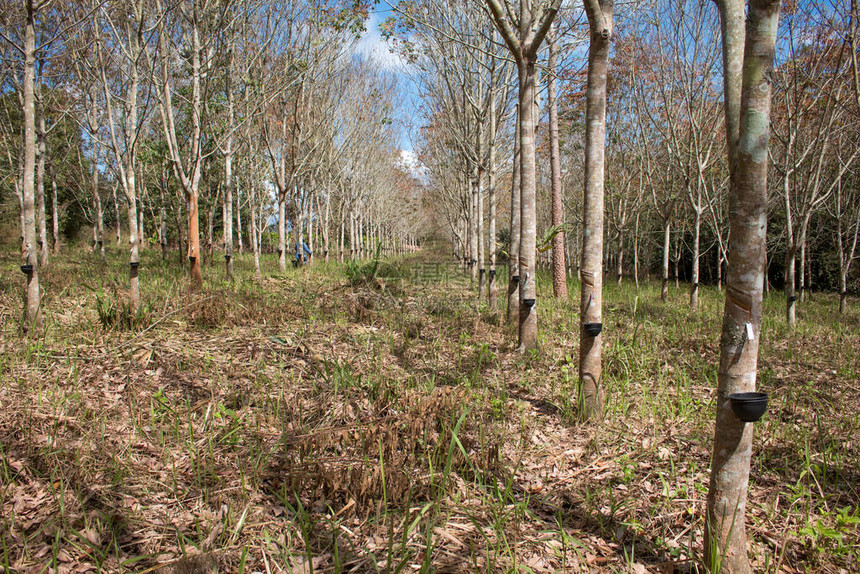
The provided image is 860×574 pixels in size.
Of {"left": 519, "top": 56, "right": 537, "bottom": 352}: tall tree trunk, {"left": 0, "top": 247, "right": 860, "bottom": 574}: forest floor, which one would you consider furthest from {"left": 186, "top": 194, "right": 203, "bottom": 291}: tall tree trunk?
{"left": 519, "top": 56, "right": 537, "bottom": 352}: tall tree trunk

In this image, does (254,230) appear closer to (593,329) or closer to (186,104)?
(186,104)

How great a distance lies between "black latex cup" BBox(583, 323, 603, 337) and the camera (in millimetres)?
3024

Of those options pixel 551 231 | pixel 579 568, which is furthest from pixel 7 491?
pixel 551 231

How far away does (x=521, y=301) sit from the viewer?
4.60 meters

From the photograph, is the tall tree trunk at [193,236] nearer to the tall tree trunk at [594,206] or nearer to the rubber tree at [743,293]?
the tall tree trunk at [594,206]

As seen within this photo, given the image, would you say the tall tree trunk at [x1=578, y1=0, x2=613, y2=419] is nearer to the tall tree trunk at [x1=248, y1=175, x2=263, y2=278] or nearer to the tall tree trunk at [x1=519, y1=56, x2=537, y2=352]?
the tall tree trunk at [x1=519, y1=56, x2=537, y2=352]

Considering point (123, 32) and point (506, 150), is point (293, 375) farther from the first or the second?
point (506, 150)

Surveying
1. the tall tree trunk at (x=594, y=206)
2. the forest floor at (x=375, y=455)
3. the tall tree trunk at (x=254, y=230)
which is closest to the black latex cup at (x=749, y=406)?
the forest floor at (x=375, y=455)

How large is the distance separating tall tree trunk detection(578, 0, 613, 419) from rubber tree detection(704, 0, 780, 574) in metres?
1.31

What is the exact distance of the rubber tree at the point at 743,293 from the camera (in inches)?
58.4

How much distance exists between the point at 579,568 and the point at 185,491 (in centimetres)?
202

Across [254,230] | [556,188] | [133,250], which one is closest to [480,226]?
[556,188]

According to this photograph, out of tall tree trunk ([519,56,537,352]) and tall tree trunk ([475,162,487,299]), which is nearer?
tall tree trunk ([519,56,537,352])

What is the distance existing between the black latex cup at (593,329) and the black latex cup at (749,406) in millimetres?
1474
